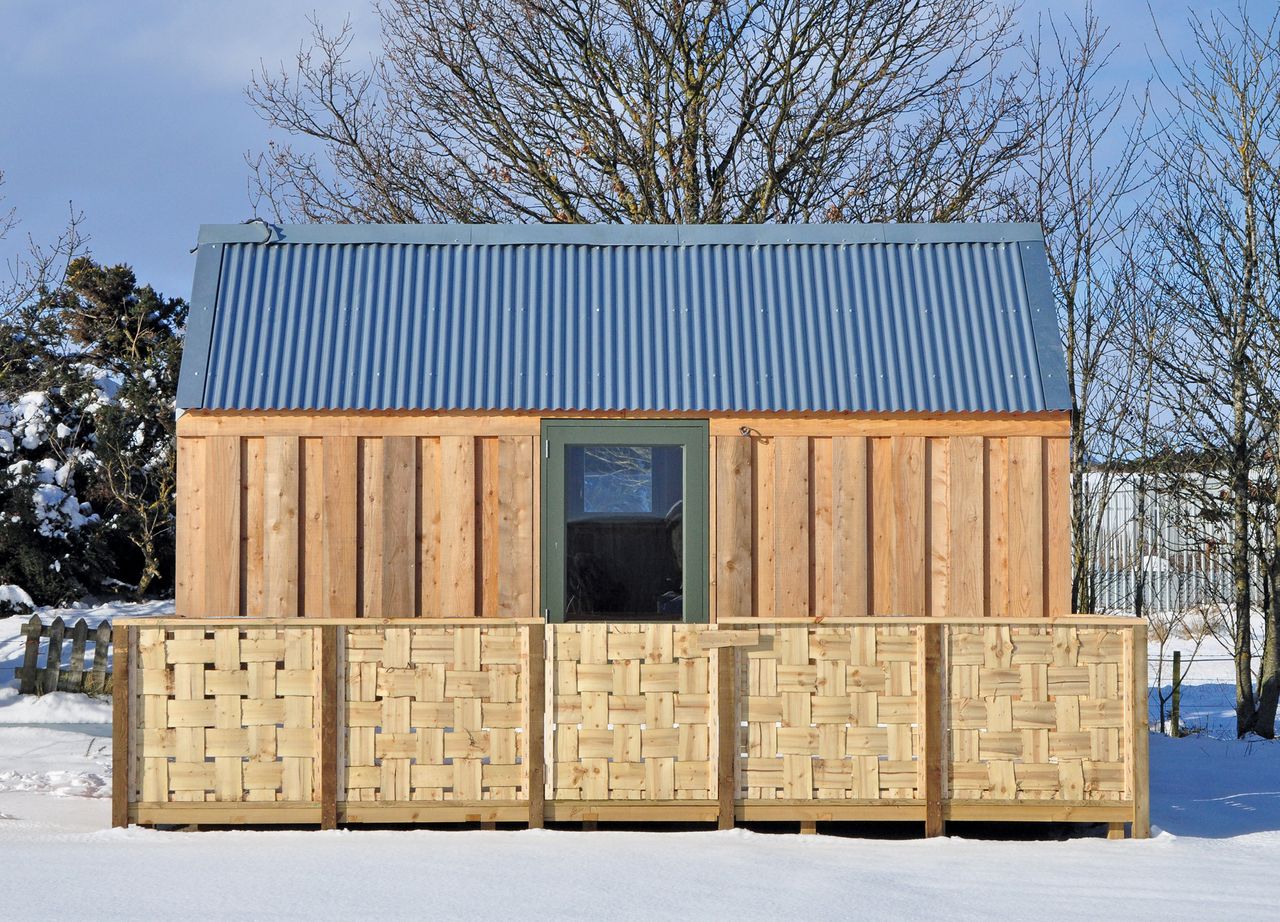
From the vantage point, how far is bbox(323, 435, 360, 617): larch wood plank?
895cm

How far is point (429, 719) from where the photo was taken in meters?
7.38

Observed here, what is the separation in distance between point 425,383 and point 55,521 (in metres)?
14.5

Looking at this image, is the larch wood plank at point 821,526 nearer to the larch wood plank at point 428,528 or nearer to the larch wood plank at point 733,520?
the larch wood plank at point 733,520

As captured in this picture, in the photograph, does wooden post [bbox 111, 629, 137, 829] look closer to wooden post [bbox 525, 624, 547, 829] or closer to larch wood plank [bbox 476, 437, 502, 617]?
wooden post [bbox 525, 624, 547, 829]

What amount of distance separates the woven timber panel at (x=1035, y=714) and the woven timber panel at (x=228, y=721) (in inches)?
143

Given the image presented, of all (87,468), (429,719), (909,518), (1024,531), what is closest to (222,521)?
(429,719)

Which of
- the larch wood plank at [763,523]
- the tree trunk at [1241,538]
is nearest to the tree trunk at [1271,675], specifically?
the tree trunk at [1241,538]

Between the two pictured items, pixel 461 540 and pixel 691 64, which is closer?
pixel 461 540

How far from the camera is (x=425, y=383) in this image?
29.5 feet

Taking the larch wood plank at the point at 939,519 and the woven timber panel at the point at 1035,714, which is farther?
the larch wood plank at the point at 939,519

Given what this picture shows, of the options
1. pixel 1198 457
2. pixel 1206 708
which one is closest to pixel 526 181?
pixel 1198 457

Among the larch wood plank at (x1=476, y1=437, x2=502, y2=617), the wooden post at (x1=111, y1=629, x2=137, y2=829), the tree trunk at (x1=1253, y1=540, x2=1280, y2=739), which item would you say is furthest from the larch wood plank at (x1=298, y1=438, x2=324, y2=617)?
the tree trunk at (x1=1253, y1=540, x2=1280, y2=739)

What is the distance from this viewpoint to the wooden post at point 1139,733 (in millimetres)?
7449

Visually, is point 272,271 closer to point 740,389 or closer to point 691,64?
point 740,389
